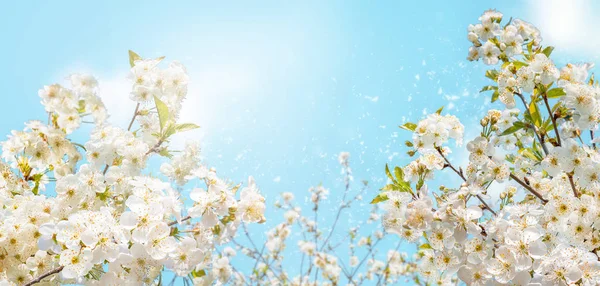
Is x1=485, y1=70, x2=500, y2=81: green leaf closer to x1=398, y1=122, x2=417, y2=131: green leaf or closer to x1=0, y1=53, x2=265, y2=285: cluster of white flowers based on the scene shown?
x1=398, y1=122, x2=417, y2=131: green leaf

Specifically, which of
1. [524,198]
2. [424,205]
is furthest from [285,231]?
[424,205]

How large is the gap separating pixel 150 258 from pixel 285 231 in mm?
4475

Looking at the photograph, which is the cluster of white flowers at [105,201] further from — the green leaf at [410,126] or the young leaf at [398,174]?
the green leaf at [410,126]

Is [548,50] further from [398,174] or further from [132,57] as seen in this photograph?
[132,57]

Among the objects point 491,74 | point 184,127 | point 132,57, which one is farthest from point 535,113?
point 132,57

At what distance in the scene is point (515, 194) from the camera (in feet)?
7.52

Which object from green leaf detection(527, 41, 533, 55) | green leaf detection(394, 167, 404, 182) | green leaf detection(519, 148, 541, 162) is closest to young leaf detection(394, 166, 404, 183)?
green leaf detection(394, 167, 404, 182)

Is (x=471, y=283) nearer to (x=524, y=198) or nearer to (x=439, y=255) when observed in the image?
(x=439, y=255)

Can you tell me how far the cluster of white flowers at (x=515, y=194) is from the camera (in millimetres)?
1598

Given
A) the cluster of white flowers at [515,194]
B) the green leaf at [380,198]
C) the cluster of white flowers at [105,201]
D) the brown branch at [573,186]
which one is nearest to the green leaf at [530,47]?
the cluster of white flowers at [515,194]

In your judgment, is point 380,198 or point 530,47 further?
point 530,47

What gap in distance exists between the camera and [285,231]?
582cm

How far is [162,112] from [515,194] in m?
1.70

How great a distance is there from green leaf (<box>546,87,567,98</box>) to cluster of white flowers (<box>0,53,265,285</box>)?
1384 millimetres
